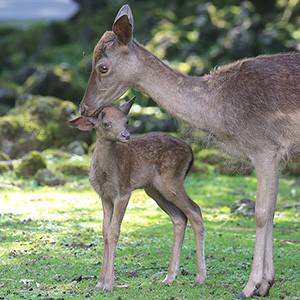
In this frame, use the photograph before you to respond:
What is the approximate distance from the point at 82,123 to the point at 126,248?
255 cm

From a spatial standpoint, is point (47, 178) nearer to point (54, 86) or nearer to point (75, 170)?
point (75, 170)

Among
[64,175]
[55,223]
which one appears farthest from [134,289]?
[64,175]

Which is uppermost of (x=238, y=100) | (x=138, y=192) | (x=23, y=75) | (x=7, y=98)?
(x=238, y=100)

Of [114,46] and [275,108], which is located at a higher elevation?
[114,46]

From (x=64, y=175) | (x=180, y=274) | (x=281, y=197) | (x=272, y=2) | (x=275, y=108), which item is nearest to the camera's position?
(x=275, y=108)

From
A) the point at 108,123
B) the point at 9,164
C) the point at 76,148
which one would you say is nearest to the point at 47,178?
the point at 9,164

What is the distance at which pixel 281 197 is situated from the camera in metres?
13.2

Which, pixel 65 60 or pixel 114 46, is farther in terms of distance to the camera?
pixel 65 60

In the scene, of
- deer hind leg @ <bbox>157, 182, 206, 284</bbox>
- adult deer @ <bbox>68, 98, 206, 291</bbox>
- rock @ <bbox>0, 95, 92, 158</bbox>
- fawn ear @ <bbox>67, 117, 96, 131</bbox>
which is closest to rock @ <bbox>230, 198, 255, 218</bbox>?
adult deer @ <bbox>68, 98, 206, 291</bbox>

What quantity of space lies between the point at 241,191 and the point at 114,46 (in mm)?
7390

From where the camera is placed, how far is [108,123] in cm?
715

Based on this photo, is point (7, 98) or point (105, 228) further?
point (7, 98)

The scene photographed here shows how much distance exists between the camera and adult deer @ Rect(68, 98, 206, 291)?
720 cm

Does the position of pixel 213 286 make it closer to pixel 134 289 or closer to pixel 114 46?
pixel 134 289
